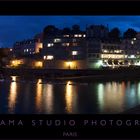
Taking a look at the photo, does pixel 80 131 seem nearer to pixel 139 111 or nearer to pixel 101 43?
pixel 139 111

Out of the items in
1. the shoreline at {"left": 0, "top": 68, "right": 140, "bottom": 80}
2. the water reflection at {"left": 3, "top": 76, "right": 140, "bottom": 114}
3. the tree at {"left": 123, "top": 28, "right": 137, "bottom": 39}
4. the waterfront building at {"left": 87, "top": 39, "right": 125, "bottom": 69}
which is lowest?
the water reflection at {"left": 3, "top": 76, "right": 140, "bottom": 114}

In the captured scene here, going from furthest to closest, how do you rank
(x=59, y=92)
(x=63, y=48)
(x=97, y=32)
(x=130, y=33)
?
(x=59, y=92) → (x=63, y=48) → (x=97, y=32) → (x=130, y=33)

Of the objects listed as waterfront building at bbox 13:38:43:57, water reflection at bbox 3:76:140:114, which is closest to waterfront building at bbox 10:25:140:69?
waterfront building at bbox 13:38:43:57

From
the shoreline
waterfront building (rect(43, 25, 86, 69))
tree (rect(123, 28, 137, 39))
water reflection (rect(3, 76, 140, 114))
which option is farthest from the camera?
water reflection (rect(3, 76, 140, 114))

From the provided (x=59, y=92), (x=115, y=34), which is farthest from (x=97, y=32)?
(x=59, y=92)

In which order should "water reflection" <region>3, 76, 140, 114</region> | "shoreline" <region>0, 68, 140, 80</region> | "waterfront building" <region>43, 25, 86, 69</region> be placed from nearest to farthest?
"waterfront building" <region>43, 25, 86, 69</region> < "shoreline" <region>0, 68, 140, 80</region> < "water reflection" <region>3, 76, 140, 114</region>

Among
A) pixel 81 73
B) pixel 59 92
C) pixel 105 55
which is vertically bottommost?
pixel 59 92

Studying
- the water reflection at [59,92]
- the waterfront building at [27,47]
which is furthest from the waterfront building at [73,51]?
the water reflection at [59,92]

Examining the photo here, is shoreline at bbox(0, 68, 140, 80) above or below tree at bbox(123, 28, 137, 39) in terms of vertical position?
below

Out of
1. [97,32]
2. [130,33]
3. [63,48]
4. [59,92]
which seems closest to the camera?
[130,33]

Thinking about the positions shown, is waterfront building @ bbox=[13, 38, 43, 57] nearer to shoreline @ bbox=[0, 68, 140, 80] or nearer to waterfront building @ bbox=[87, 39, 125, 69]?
shoreline @ bbox=[0, 68, 140, 80]

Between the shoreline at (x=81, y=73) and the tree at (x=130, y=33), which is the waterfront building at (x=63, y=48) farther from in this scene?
the tree at (x=130, y=33)

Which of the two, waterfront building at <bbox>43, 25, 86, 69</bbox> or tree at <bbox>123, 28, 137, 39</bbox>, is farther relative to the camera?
waterfront building at <bbox>43, 25, 86, 69</bbox>

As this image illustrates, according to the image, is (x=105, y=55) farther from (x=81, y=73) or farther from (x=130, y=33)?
(x=130, y=33)
